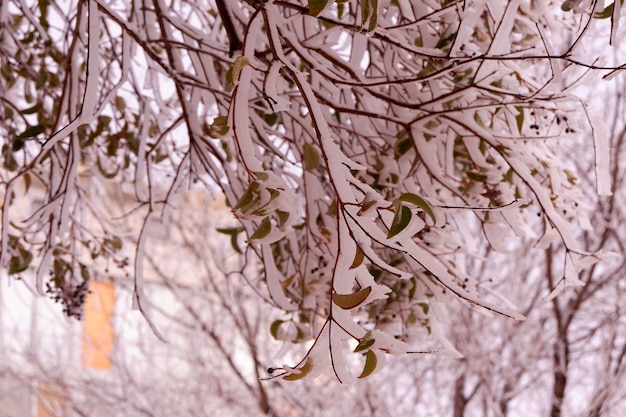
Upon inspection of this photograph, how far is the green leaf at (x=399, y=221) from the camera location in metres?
0.63

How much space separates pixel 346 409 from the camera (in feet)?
10.3

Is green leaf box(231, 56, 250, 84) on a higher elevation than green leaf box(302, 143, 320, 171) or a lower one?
lower

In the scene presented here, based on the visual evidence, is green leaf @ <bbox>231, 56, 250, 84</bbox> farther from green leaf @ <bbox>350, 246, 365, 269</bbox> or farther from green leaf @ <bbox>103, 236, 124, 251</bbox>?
green leaf @ <bbox>103, 236, 124, 251</bbox>

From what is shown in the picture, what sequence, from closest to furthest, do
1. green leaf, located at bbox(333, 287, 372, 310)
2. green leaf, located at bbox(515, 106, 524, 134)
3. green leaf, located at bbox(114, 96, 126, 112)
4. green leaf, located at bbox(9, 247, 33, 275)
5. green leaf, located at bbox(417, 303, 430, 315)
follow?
green leaf, located at bbox(333, 287, 372, 310), green leaf, located at bbox(515, 106, 524, 134), green leaf, located at bbox(417, 303, 430, 315), green leaf, located at bbox(9, 247, 33, 275), green leaf, located at bbox(114, 96, 126, 112)

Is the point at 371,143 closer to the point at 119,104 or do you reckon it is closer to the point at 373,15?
the point at 373,15

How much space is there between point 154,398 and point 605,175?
9.55 ft

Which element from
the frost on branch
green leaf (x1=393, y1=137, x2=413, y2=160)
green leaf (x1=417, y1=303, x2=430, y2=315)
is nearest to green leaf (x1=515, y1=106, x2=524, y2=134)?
the frost on branch

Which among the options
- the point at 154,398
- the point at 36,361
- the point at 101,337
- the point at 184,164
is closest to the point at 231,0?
the point at 184,164

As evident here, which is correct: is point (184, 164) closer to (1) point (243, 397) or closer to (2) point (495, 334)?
(2) point (495, 334)

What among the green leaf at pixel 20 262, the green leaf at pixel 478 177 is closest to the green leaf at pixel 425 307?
the green leaf at pixel 478 177

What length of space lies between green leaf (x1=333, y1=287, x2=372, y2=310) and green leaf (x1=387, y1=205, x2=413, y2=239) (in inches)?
1.7

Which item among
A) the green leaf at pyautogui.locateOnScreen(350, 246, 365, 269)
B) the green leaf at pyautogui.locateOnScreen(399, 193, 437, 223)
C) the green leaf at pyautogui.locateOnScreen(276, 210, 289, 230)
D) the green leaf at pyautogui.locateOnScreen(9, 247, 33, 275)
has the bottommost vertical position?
the green leaf at pyautogui.locateOnScreen(350, 246, 365, 269)

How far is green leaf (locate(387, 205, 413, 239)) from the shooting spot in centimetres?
63

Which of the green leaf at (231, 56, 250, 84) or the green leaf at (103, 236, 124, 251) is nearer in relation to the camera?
the green leaf at (231, 56, 250, 84)
